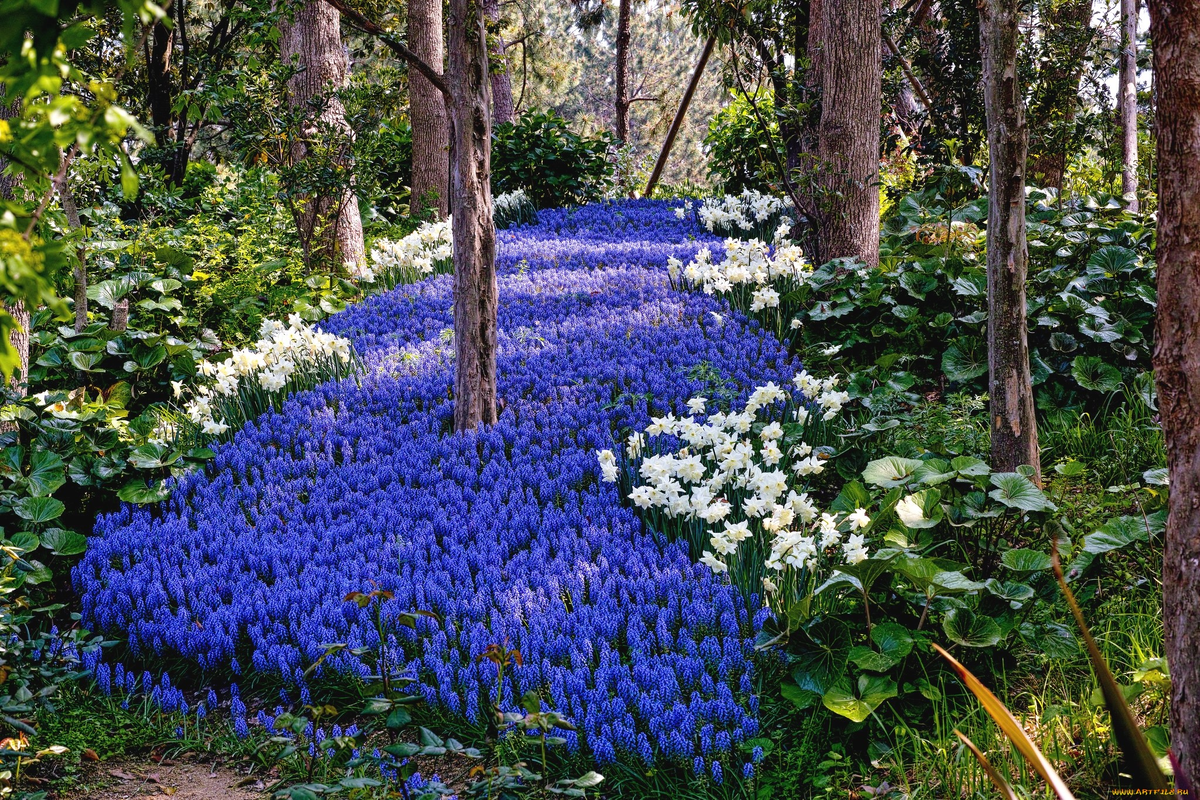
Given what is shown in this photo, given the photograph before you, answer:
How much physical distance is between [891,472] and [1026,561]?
25.5 inches

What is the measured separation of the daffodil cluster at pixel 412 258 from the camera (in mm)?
9062

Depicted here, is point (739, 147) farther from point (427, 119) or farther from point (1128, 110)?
point (1128, 110)

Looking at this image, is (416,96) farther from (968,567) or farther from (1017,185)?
(968,567)

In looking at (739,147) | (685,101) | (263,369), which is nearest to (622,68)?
(685,101)

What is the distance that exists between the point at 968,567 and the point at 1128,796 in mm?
902

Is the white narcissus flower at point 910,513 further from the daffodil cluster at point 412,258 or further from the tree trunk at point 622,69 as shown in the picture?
the tree trunk at point 622,69

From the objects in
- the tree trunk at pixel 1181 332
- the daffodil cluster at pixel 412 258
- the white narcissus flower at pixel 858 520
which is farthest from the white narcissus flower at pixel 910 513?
the daffodil cluster at pixel 412 258

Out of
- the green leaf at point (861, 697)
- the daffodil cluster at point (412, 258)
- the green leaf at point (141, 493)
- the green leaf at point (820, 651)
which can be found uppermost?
the daffodil cluster at point (412, 258)

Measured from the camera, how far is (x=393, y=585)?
150 inches

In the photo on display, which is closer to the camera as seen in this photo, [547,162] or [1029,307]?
[1029,307]

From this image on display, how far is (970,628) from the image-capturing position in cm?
300

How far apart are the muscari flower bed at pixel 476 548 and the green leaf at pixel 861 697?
11.0 inches

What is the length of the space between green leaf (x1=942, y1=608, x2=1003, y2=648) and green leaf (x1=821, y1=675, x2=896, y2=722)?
26 centimetres

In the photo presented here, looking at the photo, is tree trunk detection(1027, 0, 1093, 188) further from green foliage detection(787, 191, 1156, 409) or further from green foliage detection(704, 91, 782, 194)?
green foliage detection(704, 91, 782, 194)
